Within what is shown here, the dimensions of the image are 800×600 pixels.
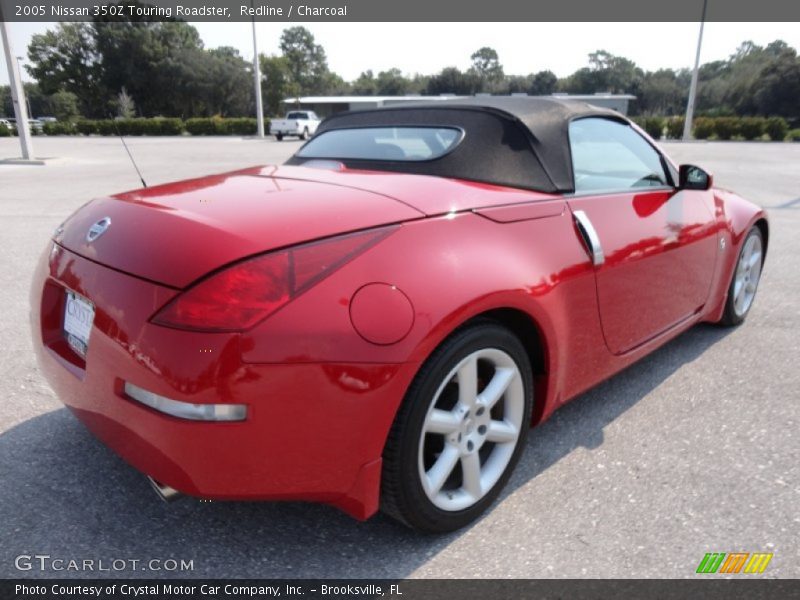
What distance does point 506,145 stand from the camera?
2.53 m

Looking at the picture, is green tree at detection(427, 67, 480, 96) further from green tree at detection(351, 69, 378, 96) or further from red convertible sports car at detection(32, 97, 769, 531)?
red convertible sports car at detection(32, 97, 769, 531)

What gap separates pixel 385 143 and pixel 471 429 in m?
1.46

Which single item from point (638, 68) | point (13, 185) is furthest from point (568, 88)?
point (13, 185)

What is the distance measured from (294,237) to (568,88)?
10394cm

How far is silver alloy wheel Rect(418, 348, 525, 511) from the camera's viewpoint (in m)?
1.94

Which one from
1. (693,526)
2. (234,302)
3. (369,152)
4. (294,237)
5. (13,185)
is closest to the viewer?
(234,302)

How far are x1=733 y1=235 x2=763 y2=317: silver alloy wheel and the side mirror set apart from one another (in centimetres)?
92

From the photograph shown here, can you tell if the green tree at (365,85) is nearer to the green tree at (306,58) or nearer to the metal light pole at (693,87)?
the green tree at (306,58)

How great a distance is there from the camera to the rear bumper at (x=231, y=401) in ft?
5.04

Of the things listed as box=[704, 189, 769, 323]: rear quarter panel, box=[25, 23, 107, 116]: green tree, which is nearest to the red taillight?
box=[704, 189, 769, 323]: rear quarter panel

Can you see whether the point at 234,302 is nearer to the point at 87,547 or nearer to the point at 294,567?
the point at 294,567

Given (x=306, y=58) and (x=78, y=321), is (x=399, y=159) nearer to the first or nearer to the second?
(x=78, y=321)

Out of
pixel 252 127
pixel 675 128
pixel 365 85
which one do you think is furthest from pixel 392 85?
pixel 675 128

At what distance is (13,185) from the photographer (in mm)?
12406
